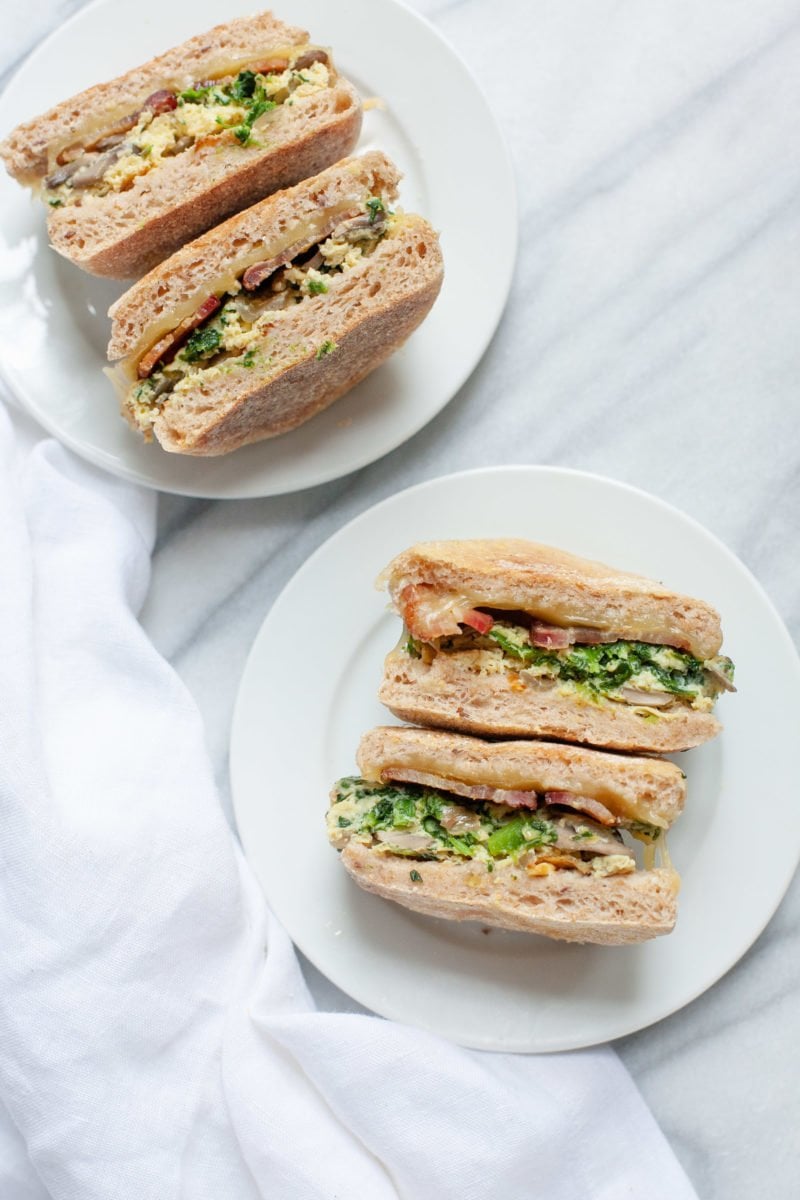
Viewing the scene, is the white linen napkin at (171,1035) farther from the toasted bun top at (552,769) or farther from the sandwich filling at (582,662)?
the sandwich filling at (582,662)

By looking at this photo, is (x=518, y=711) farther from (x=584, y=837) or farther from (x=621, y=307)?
(x=621, y=307)

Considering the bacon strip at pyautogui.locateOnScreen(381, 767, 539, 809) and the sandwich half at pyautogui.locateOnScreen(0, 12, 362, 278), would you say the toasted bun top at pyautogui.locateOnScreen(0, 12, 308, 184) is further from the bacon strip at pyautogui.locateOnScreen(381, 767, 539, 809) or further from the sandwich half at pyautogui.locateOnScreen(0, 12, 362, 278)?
the bacon strip at pyautogui.locateOnScreen(381, 767, 539, 809)

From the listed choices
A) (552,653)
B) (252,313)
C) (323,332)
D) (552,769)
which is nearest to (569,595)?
(552,653)

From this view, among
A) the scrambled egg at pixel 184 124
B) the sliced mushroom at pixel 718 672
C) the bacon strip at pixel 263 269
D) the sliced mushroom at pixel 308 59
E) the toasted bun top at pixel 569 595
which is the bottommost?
the sliced mushroom at pixel 718 672

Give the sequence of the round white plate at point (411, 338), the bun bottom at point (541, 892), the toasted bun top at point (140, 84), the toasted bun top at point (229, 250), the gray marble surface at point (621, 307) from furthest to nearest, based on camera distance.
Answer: the gray marble surface at point (621, 307), the round white plate at point (411, 338), the toasted bun top at point (140, 84), the toasted bun top at point (229, 250), the bun bottom at point (541, 892)

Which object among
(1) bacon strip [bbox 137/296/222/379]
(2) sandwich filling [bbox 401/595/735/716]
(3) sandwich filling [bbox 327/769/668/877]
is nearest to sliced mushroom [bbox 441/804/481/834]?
(3) sandwich filling [bbox 327/769/668/877]

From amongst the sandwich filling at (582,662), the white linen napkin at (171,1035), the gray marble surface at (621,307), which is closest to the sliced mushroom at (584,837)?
the sandwich filling at (582,662)

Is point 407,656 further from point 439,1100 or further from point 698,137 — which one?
point 698,137
